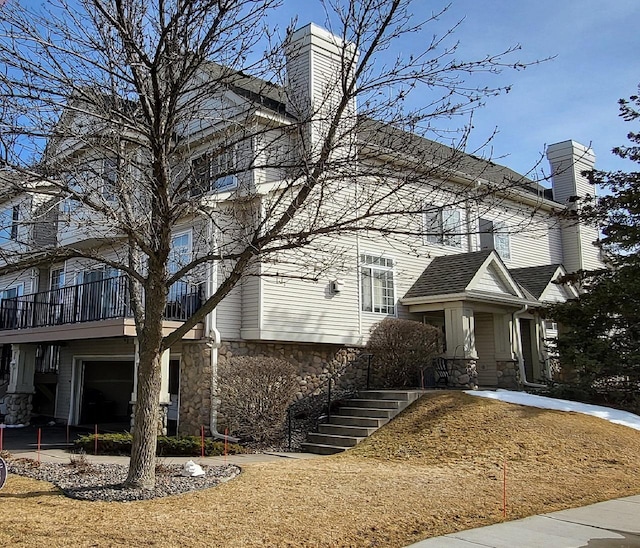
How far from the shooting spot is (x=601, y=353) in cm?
1498

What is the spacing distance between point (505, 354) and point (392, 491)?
1107cm

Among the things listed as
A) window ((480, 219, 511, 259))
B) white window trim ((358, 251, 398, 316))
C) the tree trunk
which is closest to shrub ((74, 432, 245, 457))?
the tree trunk

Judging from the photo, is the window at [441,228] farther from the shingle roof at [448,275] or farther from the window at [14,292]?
the window at [14,292]

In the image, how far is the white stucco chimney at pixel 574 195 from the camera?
2409 centimetres

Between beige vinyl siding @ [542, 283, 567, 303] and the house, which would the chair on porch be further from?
beige vinyl siding @ [542, 283, 567, 303]

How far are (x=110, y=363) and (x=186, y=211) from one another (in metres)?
13.9

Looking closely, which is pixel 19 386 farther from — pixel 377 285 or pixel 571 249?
pixel 571 249

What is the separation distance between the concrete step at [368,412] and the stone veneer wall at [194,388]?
2956 millimetres

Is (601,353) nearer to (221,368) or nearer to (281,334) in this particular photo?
(281,334)

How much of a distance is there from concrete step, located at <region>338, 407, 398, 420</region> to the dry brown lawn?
1.28 feet

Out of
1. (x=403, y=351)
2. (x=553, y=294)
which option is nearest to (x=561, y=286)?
(x=553, y=294)

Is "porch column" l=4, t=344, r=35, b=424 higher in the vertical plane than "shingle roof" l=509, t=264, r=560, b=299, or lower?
lower

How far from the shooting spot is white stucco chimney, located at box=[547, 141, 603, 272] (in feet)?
79.0

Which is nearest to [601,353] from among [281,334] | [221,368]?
[281,334]
